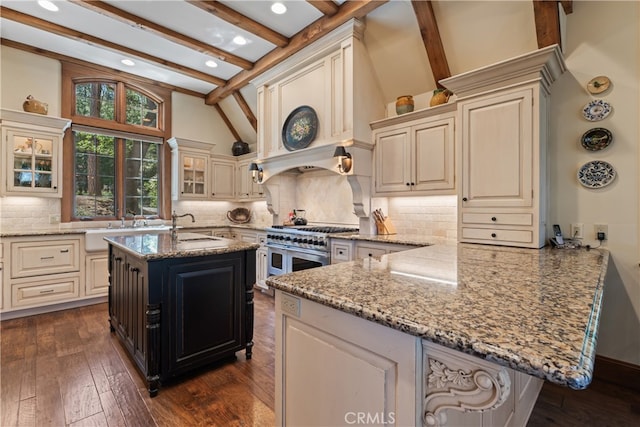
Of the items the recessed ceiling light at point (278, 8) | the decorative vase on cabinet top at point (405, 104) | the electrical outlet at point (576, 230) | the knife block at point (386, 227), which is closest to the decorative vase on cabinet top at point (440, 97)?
the decorative vase on cabinet top at point (405, 104)

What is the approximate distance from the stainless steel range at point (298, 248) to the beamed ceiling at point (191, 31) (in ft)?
6.72

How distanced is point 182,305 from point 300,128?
2484mm

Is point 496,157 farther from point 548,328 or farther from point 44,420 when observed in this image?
point 44,420

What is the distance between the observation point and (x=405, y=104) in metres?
3.17

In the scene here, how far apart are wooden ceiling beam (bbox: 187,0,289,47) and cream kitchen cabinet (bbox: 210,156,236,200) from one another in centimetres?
251

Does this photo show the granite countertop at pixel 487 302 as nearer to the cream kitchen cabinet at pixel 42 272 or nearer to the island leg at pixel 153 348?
the island leg at pixel 153 348

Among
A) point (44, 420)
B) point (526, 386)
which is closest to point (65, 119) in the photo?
point (44, 420)

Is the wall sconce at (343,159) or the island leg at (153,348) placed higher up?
the wall sconce at (343,159)

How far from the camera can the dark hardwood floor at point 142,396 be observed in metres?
1.74

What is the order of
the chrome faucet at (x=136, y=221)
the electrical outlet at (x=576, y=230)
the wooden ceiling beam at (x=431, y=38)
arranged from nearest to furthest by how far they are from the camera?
the electrical outlet at (x=576, y=230), the wooden ceiling beam at (x=431, y=38), the chrome faucet at (x=136, y=221)

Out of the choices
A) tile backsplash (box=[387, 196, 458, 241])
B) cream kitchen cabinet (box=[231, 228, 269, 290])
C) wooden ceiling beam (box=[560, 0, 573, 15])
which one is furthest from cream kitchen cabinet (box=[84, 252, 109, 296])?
wooden ceiling beam (box=[560, 0, 573, 15])

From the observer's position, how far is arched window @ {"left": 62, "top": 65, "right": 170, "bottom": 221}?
13.9 feet

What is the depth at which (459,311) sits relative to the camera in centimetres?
81

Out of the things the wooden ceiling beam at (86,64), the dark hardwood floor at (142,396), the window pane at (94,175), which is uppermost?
the wooden ceiling beam at (86,64)
